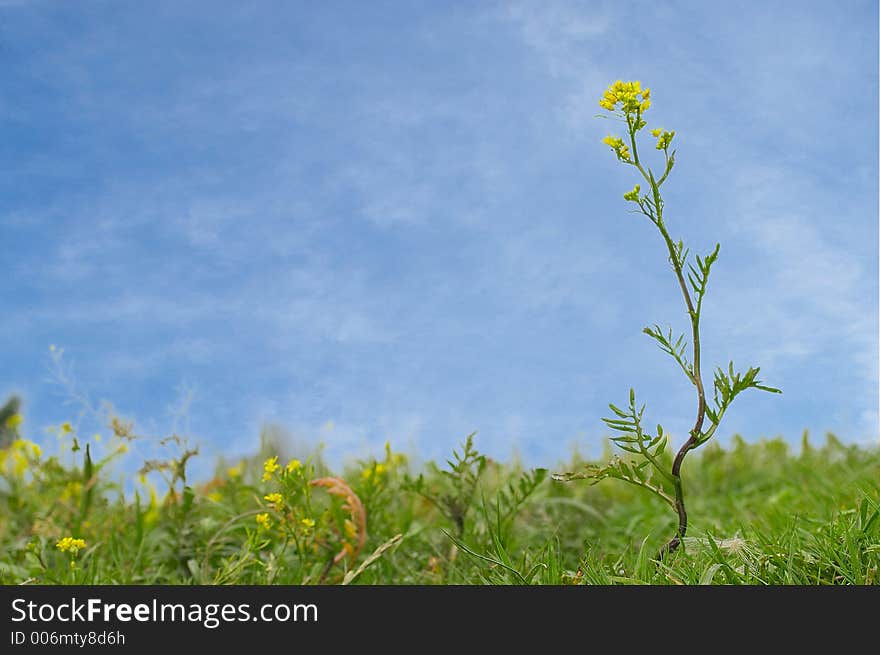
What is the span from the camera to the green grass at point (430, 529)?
2.87 meters

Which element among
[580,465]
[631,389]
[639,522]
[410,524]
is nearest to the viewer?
[631,389]

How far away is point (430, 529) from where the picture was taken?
476 centimetres

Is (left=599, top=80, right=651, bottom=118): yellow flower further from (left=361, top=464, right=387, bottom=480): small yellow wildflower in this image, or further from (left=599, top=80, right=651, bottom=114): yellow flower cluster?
(left=361, top=464, right=387, bottom=480): small yellow wildflower

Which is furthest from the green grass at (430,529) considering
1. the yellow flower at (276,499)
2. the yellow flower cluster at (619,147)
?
the yellow flower cluster at (619,147)

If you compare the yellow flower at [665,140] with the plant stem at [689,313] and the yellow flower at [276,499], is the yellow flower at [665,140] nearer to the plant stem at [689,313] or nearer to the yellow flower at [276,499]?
the plant stem at [689,313]

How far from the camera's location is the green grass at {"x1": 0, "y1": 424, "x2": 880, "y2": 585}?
2.87 m

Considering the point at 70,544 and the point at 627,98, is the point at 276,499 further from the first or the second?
the point at 627,98

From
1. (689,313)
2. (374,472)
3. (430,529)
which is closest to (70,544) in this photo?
(374,472)

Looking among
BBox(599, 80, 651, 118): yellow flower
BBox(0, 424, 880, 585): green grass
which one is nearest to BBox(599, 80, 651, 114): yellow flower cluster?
BBox(599, 80, 651, 118): yellow flower

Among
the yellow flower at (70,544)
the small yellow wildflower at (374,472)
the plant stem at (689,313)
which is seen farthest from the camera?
the small yellow wildflower at (374,472)
